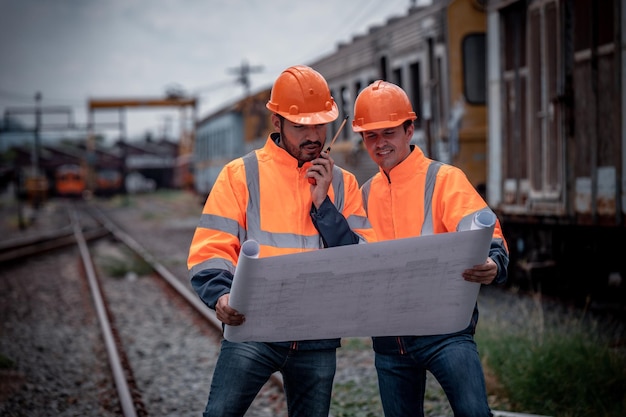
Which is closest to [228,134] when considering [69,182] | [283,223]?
[283,223]

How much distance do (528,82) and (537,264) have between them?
198cm

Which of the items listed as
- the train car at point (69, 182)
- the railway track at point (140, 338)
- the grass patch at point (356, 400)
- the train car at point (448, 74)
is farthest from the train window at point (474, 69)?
→ the train car at point (69, 182)

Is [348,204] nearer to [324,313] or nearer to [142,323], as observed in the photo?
[324,313]

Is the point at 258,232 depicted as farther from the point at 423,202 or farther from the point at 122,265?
the point at 122,265

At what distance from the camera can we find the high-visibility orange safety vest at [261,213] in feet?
8.69

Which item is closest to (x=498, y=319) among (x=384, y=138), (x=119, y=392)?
(x=119, y=392)

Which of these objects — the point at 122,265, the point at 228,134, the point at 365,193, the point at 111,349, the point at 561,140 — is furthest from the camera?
the point at 228,134

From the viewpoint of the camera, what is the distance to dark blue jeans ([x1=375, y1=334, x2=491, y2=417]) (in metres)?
2.60

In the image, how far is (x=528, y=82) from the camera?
312 inches

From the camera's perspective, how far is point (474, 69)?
949 cm

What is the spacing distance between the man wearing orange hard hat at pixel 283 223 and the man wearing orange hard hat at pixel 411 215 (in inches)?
7.1

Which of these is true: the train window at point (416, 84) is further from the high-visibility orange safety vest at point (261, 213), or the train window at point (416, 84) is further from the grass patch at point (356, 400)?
the high-visibility orange safety vest at point (261, 213)

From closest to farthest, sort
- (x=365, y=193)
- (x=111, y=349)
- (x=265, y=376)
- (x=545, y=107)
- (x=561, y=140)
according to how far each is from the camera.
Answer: (x=265, y=376)
(x=365, y=193)
(x=111, y=349)
(x=561, y=140)
(x=545, y=107)

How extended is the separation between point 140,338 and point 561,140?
4.86m
